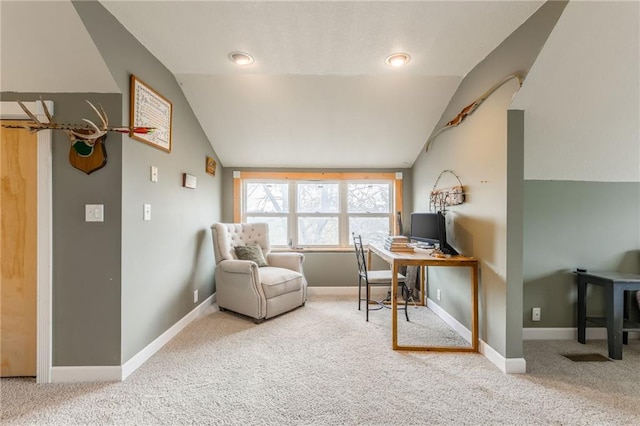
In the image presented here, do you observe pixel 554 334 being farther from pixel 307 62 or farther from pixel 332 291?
pixel 307 62

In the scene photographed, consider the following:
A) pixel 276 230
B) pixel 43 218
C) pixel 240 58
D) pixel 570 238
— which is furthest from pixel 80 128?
pixel 570 238

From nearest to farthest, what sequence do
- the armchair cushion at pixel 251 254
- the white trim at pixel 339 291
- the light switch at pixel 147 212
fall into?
the light switch at pixel 147 212, the armchair cushion at pixel 251 254, the white trim at pixel 339 291

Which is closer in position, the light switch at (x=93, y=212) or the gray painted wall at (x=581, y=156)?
the gray painted wall at (x=581, y=156)

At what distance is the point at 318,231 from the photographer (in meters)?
4.25

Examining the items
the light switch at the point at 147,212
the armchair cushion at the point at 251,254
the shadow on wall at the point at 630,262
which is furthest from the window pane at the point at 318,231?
the shadow on wall at the point at 630,262

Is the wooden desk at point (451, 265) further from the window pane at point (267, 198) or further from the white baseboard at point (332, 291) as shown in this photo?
the window pane at point (267, 198)

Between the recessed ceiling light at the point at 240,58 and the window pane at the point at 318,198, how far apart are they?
2109 millimetres

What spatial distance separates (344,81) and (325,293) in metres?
2.77

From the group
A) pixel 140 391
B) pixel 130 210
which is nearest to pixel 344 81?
pixel 130 210

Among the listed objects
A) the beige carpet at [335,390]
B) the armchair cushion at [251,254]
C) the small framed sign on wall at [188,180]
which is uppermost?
the small framed sign on wall at [188,180]

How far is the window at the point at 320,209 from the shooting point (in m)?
4.22

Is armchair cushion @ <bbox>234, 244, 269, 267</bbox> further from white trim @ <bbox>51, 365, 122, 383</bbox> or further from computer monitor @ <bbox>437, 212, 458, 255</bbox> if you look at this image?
computer monitor @ <bbox>437, 212, 458, 255</bbox>

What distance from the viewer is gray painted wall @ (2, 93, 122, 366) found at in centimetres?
186

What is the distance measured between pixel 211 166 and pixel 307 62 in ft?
6.16
